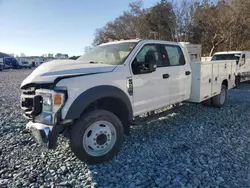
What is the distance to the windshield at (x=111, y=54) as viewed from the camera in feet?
14.1

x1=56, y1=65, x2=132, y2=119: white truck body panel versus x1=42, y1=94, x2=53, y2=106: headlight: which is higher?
x1=56, y1=65, x2=132, y2=119: white truck body panel

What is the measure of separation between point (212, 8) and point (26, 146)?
29.9 metres

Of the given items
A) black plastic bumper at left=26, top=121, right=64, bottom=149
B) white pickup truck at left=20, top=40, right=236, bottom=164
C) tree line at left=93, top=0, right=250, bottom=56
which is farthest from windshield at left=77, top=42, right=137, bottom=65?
tree line at left=93, top=0, right=250, bottom=56

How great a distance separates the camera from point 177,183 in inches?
120

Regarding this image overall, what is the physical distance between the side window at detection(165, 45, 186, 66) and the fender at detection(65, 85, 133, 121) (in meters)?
1.81

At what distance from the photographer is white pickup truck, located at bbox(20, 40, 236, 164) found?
3307 mm

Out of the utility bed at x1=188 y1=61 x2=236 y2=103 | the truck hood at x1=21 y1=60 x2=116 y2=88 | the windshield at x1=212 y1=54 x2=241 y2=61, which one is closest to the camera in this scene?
the truck hood at x1=21 y1=60 x2=116 y2=88

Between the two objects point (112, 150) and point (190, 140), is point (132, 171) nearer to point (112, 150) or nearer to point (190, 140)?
point (112, 150)

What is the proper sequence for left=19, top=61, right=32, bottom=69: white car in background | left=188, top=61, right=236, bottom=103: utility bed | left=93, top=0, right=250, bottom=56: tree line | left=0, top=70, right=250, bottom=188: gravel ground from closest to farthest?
1. left=0, top=70, right=250, bottom=188: gravel ground
2. left=188, top=61, right=236, bottom=103: utility bed
3. left=93, top=0, right=250, bottom=56: tree line
4. left=19, top=61, right=32, bottom=69: white car in background

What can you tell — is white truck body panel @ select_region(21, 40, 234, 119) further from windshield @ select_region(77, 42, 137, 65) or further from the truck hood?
windshield @ select_region(77, 42, 137, 65)

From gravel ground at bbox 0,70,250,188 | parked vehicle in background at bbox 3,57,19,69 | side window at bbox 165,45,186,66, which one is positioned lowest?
gravel ground at bbox 0,70,250,188

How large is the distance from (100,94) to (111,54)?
1273 millimetres

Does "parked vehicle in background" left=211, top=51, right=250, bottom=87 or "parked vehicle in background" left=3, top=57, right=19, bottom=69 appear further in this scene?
"parked vehicle in background" left=3, top=57, right=19, bottom=69

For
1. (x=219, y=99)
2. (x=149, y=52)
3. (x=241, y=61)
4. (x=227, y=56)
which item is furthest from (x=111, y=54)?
(x=227, y=56)
